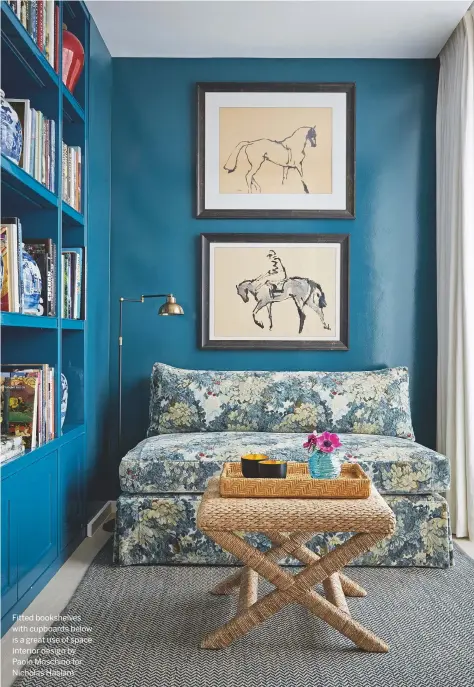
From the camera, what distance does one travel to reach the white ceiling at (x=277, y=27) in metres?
3.42

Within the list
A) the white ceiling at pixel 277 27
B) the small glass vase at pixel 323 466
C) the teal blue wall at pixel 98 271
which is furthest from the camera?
the teal blue wall at pixel 98 271

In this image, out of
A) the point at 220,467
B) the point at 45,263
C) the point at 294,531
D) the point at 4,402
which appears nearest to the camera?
the point at 294,531

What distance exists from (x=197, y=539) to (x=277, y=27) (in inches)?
109

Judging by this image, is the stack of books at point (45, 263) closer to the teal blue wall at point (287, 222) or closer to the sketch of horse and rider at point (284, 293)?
the teal blue wall at point (287, 222)

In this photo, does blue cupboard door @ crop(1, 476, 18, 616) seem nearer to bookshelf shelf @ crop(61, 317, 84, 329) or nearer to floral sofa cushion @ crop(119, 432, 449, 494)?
floral sofa cushion @ crop(119, 432, 449, 494)

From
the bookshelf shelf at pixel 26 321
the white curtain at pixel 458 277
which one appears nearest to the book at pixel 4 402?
the bookshelf shelf at pixel 26 321

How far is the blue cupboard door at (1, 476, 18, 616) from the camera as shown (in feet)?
7.53

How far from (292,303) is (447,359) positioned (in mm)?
961

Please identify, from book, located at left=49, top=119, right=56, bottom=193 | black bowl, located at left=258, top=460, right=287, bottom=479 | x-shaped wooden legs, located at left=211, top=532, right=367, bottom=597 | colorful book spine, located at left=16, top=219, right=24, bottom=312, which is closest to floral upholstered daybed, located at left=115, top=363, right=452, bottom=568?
x-shaped wooden legs, located at left=211, top=532, right=367, bottom=597

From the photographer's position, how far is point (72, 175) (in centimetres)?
322

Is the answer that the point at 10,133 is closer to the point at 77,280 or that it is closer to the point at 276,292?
the point at 77,280

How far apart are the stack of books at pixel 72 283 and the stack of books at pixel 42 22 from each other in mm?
844

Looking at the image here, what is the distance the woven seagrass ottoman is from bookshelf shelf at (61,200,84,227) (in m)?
1.56

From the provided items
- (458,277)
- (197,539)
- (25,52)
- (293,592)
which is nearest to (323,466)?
(293,592)
